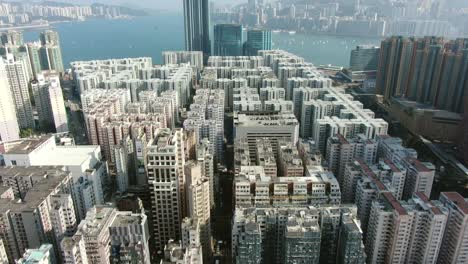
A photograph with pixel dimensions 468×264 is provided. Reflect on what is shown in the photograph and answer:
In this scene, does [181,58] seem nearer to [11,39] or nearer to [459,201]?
[11,39]

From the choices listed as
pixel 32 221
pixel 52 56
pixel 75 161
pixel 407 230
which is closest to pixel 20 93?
pixel 75 161

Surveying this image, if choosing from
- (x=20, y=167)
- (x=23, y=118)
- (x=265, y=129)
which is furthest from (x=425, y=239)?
(x=23, y=118)

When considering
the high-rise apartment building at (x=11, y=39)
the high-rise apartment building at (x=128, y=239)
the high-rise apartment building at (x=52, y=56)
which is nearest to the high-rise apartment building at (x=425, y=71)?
the high-rise apartment building at (x=128, y=239)

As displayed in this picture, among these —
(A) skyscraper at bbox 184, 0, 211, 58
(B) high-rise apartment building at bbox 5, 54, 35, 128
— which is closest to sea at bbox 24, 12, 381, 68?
(A) skyscraper at bbox 184, 0, 211, 58

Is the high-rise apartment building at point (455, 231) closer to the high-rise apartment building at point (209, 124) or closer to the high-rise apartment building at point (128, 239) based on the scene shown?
the high-rise apartment building at point (128, 239)

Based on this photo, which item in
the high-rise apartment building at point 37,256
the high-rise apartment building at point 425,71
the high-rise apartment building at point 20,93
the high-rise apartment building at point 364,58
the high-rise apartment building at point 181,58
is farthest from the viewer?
the high-rise apartment building at point 181,58

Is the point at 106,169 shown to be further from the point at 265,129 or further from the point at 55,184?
the point at 265,129

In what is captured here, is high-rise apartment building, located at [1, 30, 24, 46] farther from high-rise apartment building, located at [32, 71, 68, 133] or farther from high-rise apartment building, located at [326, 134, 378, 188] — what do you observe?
high-rise apartment building, located at [326, 134, 378, 188]

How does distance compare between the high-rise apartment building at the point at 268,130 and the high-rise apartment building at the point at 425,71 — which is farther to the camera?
the high-rise apartment building at the point at 425,71
